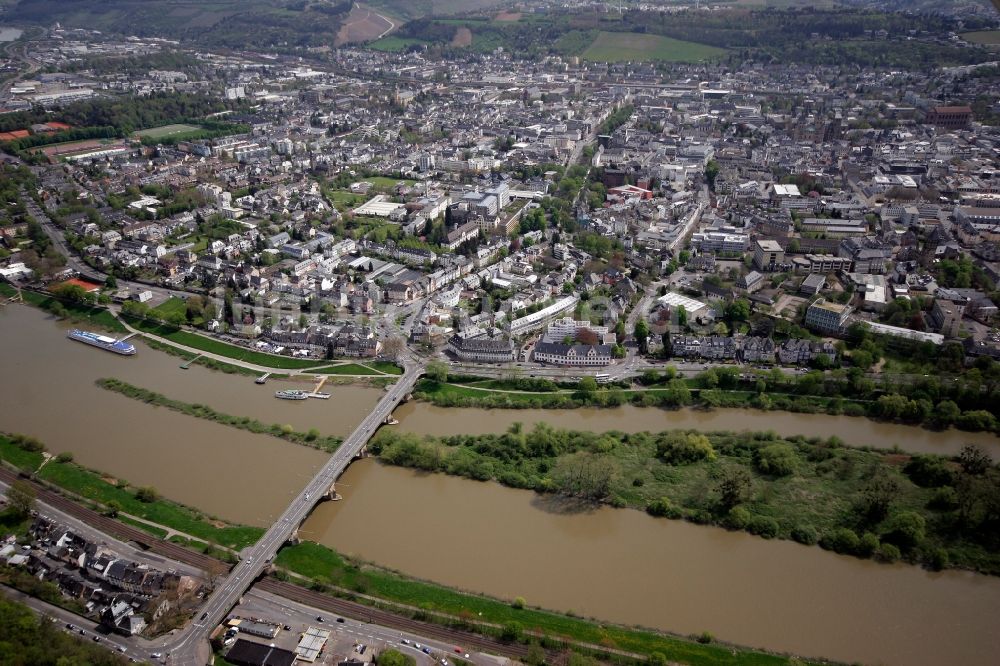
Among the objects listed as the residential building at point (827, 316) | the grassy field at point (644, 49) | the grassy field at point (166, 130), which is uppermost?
the grassy field at point (644, 49)

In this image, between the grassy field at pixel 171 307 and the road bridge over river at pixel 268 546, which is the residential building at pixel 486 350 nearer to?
the road bridge over river at pixel 268 546

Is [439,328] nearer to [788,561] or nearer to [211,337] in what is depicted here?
[211,337]

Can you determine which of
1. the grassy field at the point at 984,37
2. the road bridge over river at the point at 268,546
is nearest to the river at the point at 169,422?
the road bridge over river at the point at 268,546

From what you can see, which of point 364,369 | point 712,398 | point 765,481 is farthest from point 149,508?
point 712,398

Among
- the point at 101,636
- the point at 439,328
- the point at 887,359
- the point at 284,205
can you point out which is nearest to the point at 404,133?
the point at 284,205

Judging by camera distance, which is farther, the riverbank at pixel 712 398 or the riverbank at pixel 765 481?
the riverbank at pixel 712 398

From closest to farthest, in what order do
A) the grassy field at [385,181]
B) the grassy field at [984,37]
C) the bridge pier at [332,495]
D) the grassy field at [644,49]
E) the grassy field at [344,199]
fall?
the bridge pier at [332,495]
the grassy field at [344,199]
the grassy field at [385,181]
the grassy field at [984,37]
the grassy field at [644,49]
